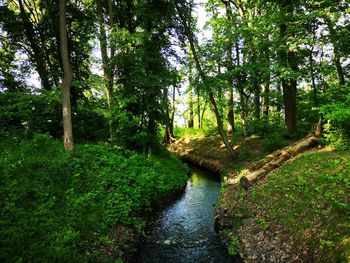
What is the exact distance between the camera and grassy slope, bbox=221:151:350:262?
5.68m

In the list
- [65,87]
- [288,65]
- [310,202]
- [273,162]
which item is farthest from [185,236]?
[288,65]

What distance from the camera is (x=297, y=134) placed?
51.4 ft

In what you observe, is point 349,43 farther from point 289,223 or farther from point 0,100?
point 0,100

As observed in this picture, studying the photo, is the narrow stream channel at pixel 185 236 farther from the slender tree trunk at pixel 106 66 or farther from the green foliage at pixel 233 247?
the slender tree trunk at pixel 106 66

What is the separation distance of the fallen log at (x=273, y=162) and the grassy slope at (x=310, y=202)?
462mm

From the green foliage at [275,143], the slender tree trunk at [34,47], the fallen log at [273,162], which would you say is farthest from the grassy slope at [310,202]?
the slender tree trunk at [34,47]

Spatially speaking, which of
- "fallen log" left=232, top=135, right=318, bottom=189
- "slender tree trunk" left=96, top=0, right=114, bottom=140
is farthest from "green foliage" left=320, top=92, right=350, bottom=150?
"slender tree trunk" left=96, top=0, right=114, bottom=140

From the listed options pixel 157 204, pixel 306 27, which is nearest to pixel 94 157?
pixel 157 204

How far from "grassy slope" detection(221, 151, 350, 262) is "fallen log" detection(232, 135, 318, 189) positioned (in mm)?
462

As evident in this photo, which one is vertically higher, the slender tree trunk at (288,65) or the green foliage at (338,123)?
the slender tree trunk at (288,65)

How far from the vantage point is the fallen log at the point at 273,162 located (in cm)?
1002

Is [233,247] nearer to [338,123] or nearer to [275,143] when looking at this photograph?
[338,123]

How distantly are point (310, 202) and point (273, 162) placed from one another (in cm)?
410

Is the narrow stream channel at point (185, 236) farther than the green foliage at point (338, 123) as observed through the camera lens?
No
